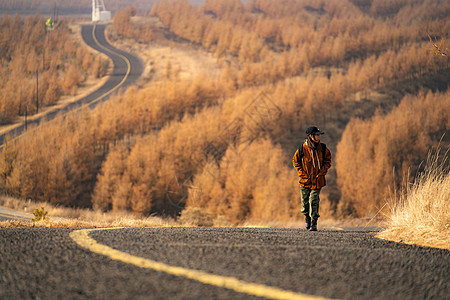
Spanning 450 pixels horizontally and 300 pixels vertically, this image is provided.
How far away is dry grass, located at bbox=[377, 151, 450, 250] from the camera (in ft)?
16.2

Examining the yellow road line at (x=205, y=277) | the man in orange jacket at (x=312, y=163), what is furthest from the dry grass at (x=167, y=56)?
the yellow road line at (x=205, y=277)

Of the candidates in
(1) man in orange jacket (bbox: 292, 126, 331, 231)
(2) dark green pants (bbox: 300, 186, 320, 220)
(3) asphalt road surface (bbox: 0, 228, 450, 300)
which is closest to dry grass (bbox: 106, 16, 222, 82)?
(2) dark green pants (bbox: 300, 186, 320, 220)

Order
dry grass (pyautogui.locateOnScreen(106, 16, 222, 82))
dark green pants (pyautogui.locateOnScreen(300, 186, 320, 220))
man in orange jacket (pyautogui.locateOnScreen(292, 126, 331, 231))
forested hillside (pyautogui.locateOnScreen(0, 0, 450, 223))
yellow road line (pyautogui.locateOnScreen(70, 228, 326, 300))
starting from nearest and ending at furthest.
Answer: yellow road line (pyautogui.locateOnScreen(70, 228, 326, 300)), man in orange jacket (pyautogui.locateOnScreen(292, 126, 331, 231)), dark green pants (pyautogui.locateOnScreen(300, 186, 320, 220)), forested hillside (pyautogui.locateOnScreen(0, 0, 450, 223)), dry grass (pyautogui.locateOnScreen(106, 16, 222, 82))

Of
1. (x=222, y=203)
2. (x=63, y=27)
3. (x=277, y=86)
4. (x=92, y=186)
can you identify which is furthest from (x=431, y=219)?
(x=63, y=27)

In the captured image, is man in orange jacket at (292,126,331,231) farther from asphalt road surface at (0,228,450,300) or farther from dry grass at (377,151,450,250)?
asphalt road surface at (0,228,450,300)

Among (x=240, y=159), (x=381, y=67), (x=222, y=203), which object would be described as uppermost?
(x=381, y=67)

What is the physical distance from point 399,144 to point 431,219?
59657mm

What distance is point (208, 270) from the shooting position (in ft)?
10.0

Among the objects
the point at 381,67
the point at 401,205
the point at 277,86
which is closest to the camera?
the point at 401,205

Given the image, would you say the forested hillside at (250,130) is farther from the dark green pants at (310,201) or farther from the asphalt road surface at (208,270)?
the asphalt road surface at (208,270)

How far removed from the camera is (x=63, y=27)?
103062mm

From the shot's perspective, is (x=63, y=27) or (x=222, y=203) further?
A: (x=63, y=27)

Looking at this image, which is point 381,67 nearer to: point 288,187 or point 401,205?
point 288,187

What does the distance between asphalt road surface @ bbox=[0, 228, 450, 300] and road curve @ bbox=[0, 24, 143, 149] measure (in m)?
50.8
